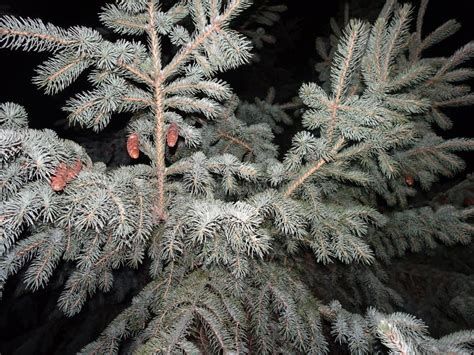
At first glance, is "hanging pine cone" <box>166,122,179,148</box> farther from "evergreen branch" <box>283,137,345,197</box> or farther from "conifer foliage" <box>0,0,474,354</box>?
"evergreen branch" <box>283,137,345,197</box>

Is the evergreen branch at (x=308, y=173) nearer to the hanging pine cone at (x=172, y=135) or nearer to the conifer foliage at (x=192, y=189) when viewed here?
the conifer foliage at (x=192, y=189)

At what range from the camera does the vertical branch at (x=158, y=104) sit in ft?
4.48

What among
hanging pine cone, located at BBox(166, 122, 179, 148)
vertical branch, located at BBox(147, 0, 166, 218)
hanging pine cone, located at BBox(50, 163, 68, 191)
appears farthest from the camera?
hanging pine cone, located at BBox(166, 122, 179, 148)

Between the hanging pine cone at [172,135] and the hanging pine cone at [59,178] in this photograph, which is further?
the hanging pine cone at [172,135]

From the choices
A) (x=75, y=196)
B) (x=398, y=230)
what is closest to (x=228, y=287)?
(x=75, y=196)

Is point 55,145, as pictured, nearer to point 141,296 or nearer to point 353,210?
point 141,296

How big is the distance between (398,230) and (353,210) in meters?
1.26

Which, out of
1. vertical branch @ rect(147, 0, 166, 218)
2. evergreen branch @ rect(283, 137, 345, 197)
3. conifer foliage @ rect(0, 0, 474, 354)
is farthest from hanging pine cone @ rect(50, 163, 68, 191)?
evergreen branch @ rect(283, 137, 345, 197)

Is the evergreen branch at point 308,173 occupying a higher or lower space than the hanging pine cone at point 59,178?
higher

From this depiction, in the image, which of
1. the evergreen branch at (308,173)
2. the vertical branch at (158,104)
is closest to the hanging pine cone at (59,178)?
the vertical branch at (158,104)

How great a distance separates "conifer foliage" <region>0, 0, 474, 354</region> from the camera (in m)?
1.23

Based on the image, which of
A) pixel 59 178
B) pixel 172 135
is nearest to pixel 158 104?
pixel 172 135

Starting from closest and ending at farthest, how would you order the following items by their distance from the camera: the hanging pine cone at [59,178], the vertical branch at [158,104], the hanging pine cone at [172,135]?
the hanging pine cone at [59,178], the vertical branch at [158,104], the hanging pine cone at [172,135]

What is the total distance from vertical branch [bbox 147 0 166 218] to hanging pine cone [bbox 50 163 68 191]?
0.46 m
